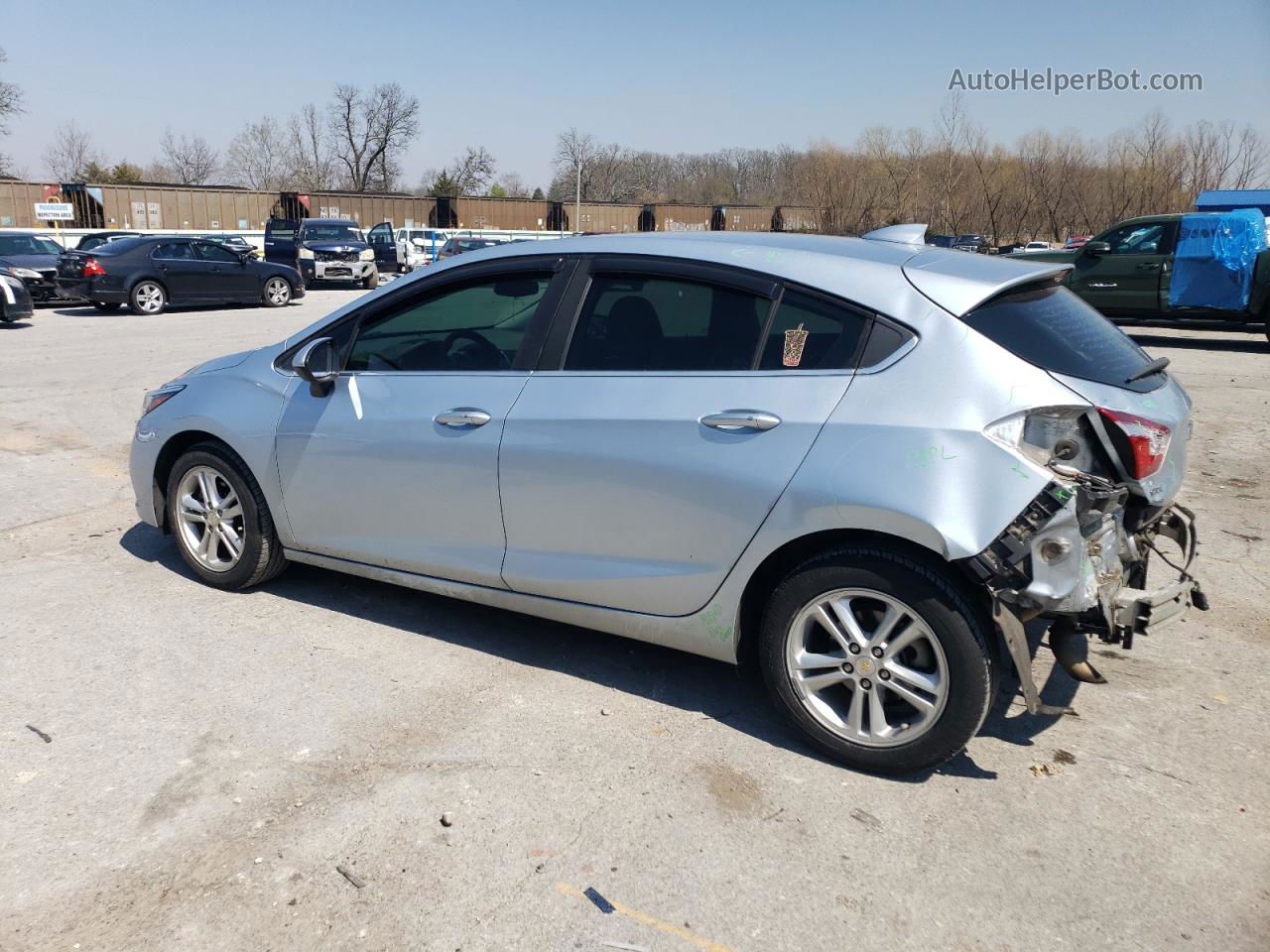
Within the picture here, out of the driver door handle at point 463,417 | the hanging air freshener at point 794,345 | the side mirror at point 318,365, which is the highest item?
the hanging air freshener at point 794,345

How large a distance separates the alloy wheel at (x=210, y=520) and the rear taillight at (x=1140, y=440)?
145 inches

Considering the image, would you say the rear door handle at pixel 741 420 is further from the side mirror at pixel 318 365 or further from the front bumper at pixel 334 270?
the front bumper at pixel 334 270

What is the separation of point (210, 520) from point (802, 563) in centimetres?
298

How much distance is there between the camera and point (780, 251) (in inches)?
140

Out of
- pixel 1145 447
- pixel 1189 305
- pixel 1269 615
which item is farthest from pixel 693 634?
pixel 1189 305

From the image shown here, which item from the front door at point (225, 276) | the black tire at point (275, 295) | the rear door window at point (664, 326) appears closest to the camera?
the rear door window at point (664, 326)

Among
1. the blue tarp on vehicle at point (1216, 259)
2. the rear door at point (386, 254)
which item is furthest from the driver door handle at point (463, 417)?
the rear door at point (386, 254)

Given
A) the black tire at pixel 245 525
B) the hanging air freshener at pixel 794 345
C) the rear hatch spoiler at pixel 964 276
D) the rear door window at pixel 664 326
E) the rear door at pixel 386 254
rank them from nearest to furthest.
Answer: the rear hatch spoiler at pixel 964 276 < the hanging air freshener at pixel 794 345 < the rear door window at pixel 664 326 < the black tire at pixel 245 525 < the rear door at pixel 386 254

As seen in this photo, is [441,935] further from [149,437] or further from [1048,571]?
[149,437]

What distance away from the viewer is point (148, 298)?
63.0ft

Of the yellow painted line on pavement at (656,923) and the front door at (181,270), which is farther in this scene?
the front door at (181,270)

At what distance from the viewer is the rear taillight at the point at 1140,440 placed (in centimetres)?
315

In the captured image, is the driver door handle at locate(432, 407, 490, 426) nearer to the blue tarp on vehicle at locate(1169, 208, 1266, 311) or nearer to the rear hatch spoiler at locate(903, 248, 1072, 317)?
the rear hatch spoiler at locate(903, 248, 1072, 317)

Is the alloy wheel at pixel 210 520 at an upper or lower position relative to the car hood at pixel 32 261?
lower
